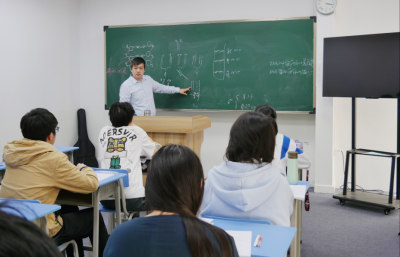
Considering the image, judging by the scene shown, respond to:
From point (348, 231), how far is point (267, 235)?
2346 mm

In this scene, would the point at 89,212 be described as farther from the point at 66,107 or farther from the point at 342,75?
the point at 66,107

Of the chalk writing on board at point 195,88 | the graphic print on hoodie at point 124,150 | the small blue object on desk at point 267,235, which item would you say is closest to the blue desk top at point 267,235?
the small blue object on desk at point 267,235

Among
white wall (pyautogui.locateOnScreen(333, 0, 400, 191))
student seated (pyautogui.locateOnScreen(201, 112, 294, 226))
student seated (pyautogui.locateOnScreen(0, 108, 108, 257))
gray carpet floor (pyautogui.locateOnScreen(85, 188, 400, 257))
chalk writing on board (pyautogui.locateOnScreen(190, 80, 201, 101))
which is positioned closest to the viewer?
student seated (pyautogui.locateOnScreen(201, 112, 294, 226))

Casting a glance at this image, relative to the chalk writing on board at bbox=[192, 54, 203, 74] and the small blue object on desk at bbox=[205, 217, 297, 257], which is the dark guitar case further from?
the small blue object on desk at bbox=[205, 217, 297, 257]

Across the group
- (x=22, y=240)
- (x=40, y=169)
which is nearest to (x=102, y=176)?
(x=40, y=169)

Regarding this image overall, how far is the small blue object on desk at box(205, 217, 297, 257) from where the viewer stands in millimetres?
1427

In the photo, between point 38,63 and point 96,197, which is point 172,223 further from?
point 38,63

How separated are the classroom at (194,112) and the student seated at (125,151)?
2147mm

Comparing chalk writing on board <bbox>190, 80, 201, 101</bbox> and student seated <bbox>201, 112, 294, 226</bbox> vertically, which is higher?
chalk writing on board <bbox>190, 80, 201, 101</bbox>

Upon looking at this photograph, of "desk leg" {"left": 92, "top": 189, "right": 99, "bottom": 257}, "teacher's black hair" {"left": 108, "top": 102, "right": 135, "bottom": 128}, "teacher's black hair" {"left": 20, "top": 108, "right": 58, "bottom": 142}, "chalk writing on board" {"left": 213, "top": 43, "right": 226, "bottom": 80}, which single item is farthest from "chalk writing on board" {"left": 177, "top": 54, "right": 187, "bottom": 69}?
"teacher's black hair" {"left": 20, "top": 108, "right": 58, "bottom": 142}

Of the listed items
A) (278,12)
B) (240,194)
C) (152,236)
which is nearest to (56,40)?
(278,12)

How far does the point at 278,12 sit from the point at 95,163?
3.58 m

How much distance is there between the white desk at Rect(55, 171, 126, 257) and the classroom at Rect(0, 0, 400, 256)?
2352 millimetres

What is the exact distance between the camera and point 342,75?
14.0ft
